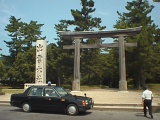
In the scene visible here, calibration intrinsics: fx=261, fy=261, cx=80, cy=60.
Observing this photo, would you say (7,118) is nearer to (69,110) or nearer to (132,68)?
(69,110)

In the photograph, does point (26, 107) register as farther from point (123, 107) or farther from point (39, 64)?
point (39, 64)

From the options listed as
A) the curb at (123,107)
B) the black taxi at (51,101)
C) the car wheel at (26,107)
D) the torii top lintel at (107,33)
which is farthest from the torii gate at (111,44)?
the car wheel at (26,107)

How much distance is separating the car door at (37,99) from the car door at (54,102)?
1.00ft

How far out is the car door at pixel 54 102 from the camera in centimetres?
1409

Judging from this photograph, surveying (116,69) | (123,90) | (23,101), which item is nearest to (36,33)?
(116,69)

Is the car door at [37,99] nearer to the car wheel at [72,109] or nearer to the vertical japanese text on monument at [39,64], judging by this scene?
the car wheel at [72,109]

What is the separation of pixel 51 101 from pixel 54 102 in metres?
0.19

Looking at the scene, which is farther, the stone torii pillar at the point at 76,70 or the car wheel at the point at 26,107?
the stone torii pillar at the point at 76,70

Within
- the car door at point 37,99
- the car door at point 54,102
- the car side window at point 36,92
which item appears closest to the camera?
the car door at point 54,102

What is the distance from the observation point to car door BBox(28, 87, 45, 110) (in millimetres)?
14562

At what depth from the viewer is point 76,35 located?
33406 millimetres

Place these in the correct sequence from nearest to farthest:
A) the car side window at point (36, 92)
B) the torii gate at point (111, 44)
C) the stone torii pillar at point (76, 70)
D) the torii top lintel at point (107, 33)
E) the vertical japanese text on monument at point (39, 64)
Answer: the car side window at point (36, 92) < the vertical japanese text on monument at point (39, 64) < the torii gate at point (111, 44) < the torii top lintel at point (107, 33) < the stone torii pillar at point (76, 70)

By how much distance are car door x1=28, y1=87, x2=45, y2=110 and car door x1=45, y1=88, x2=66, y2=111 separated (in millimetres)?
306

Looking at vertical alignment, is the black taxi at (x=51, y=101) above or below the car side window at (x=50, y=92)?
below
